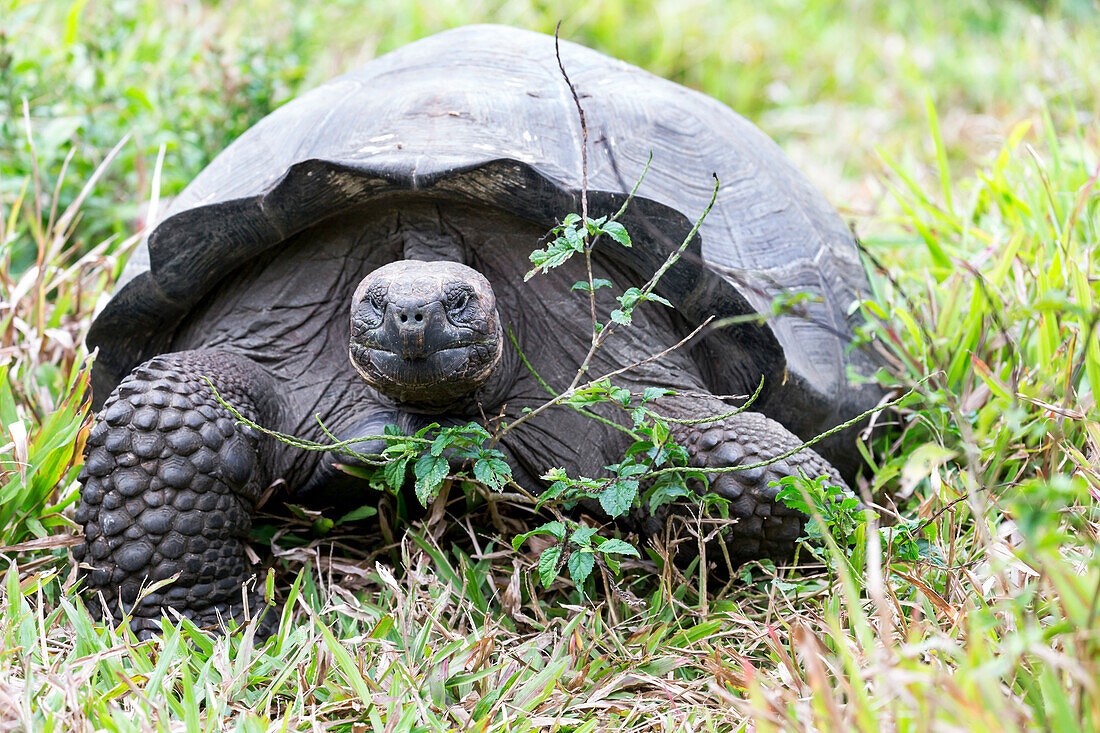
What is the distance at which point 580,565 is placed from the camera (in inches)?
80.1

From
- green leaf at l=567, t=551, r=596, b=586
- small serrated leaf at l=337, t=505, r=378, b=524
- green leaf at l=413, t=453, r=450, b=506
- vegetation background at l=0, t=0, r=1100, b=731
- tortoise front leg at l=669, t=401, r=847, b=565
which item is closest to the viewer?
vegetation background at l=0, t=0, r=1100, b=731

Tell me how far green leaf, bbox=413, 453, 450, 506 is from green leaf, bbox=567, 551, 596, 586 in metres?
0.33

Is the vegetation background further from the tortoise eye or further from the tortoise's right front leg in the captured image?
the tortoise eye

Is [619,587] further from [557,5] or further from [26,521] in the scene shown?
[557,5]

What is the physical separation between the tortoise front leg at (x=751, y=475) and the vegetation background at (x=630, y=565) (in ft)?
0.27

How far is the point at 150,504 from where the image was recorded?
7.10 ft

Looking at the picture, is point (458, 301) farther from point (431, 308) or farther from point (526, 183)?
point (526, 183)

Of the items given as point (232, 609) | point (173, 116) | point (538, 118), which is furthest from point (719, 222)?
point (173, 116)

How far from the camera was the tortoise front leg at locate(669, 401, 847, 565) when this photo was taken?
7.34 ft

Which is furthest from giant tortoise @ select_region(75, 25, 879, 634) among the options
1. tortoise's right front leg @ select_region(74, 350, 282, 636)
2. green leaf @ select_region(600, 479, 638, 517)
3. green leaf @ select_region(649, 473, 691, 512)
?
green leaf @ select_region(600, 479, 638, 517)

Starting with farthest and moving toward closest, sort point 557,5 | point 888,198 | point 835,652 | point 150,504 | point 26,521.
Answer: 1. point 557,5
2. point 888,198
3. point 26,521
4. point 150,504
5. point 835,652

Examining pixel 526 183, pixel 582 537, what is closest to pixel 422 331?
pixel 526 183

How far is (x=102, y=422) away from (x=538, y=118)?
1.27 meters

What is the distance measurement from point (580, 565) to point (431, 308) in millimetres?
637
